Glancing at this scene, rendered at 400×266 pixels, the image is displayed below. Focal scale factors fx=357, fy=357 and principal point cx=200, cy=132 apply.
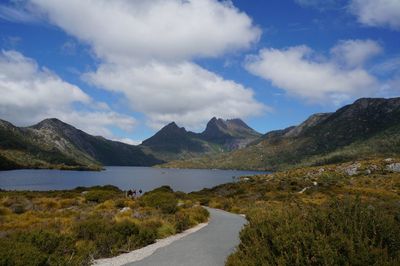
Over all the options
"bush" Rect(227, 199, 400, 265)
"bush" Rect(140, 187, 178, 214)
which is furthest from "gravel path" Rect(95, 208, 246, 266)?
"bush" Rect(140, 187, 178, 214)

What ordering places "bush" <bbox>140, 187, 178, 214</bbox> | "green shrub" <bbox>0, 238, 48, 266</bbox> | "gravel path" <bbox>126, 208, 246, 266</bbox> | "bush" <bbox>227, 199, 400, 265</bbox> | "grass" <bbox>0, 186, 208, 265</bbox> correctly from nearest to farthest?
"bush" <bbox>227, 199, 400, 265</bbox>
"green shrub" <bbox>0, 238, 48, 266</bbox>
"grass" <bbox>0, 186, 208, 265</bbox>
"gravel path" <bbox>126, 208, 246, 266</bbox>
"bush" <bbox>140, 187, 178, 214</bbox>

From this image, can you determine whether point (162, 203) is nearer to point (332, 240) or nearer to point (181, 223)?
point (181, 223)

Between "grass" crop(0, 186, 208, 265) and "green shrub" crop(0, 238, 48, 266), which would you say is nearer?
"green shrub" crop(0, 238, 48, 266)

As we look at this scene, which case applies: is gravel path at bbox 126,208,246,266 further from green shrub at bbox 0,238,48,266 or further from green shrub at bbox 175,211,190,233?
green shrub at bbox 0,238,48,266

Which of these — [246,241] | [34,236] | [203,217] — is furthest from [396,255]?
[203,217]

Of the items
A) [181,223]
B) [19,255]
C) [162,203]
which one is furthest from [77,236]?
[162,203]

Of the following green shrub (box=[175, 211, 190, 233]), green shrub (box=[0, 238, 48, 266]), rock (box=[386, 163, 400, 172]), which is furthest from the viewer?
rock (box=[386, 163, 400, 172])

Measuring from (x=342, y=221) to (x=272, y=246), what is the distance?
155cm

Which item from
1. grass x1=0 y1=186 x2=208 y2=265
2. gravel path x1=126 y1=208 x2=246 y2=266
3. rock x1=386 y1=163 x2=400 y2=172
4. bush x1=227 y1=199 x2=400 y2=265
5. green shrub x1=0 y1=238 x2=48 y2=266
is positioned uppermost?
rock x1=386 y1=163 x2=400 y2=172

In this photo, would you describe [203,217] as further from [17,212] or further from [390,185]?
[390,185]

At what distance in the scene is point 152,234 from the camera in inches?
587

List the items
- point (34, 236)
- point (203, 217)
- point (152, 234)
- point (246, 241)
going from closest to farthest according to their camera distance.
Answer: point (246, 241) → point (34, 236) → point (152, 234) → point (203, 217)

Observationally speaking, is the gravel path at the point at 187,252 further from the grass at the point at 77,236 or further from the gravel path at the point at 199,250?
the grass at the point at 77,236

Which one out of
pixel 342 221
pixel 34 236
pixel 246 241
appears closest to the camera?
pixel 342 221
